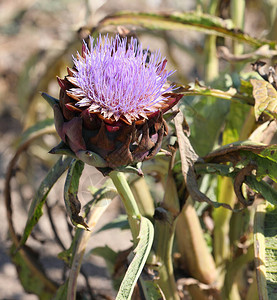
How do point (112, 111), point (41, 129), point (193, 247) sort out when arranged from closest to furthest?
point (112, 111) < point (193, 247) < point (41, 129)

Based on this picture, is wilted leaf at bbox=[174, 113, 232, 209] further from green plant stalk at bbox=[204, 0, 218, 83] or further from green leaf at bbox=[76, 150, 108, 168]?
green plant stalk at bbox=[204, 0, 218, 83]

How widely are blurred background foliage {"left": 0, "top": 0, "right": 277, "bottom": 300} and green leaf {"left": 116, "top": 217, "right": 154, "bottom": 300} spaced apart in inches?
7.1

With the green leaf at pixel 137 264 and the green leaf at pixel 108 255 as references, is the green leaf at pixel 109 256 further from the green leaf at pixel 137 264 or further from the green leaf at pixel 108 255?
the green leaf at pixel 137 264

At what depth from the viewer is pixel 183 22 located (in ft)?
3.04

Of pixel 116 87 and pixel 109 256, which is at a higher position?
pixel 116 87

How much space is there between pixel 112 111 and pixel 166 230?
0.25 m

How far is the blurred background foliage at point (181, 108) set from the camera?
34.1 inches

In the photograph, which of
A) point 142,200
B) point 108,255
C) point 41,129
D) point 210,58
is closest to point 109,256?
point 108,255

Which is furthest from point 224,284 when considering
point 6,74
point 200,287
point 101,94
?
point 6,74

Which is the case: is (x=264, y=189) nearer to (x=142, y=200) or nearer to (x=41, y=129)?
(x=142, y=200)

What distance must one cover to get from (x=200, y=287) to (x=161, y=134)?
0.38 meters

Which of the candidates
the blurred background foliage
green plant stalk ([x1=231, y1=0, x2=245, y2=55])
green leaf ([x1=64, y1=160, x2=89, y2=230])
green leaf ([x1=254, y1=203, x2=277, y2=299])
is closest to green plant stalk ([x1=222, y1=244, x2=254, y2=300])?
the blurred background foliage

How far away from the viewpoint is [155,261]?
0.71 m

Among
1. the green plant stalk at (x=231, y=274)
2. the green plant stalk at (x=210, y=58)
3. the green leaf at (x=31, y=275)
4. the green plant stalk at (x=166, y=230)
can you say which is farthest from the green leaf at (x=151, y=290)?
the green plant stalk at (x=210, y=58)
